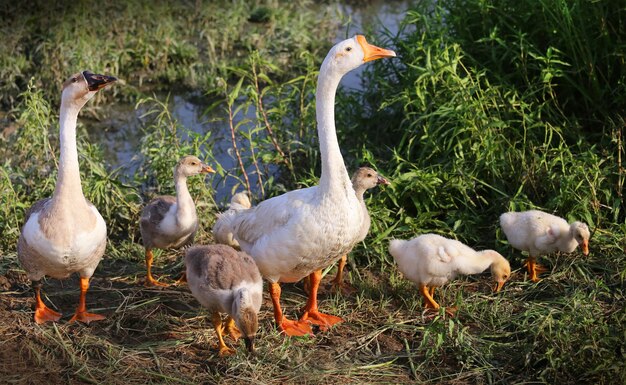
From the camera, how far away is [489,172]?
7.39 meters

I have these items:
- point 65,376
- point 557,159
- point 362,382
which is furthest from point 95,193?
point 557,159

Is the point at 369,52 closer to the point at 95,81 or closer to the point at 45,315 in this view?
the point at 95,81

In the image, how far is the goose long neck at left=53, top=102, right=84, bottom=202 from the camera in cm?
580

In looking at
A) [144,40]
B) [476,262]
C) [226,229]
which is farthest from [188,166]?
[144,40]

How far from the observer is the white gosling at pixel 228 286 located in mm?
5203

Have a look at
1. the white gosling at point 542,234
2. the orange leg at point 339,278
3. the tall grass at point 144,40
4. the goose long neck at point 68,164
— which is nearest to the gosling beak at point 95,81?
the goose long neck at point 68,164

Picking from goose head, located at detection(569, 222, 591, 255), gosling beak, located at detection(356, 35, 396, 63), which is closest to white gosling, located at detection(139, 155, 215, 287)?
gosling beak, located at detection(356, 35, 396, 63)

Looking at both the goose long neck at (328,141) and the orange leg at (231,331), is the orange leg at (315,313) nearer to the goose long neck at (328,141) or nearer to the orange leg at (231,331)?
the orange leg at (231,331)

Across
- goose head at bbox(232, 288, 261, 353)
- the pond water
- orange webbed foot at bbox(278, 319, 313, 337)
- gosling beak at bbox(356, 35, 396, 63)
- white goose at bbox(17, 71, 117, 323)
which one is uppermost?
gosling beak at bbox(356, 35, 396, 63)

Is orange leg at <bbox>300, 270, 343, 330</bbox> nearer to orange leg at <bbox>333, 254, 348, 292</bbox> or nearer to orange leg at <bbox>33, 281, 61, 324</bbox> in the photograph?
orange leg at <bbox>333, 254, 348, 292</bbox>

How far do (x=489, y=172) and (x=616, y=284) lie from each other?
1.48m

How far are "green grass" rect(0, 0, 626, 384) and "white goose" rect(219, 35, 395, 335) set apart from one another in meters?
0.43

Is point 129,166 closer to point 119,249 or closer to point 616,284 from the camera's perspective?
point 119,249

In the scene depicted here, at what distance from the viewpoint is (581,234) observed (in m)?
6.28
